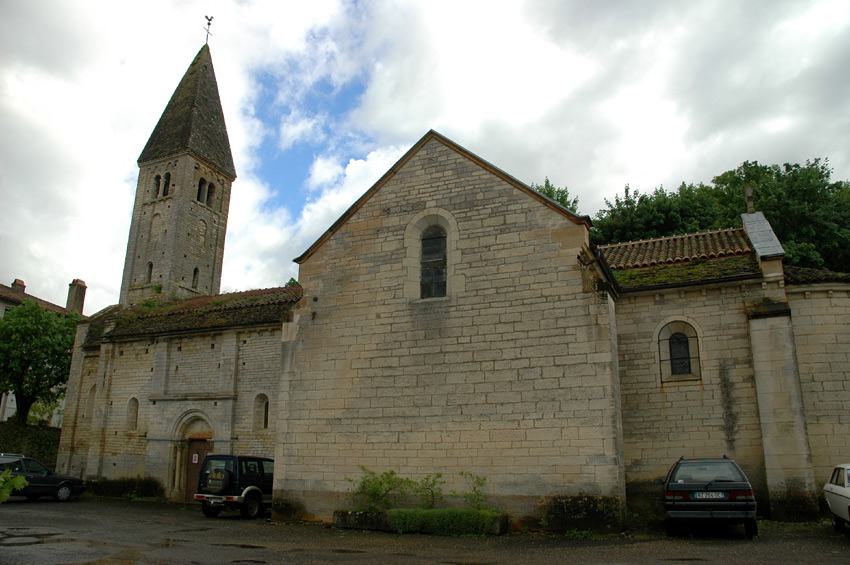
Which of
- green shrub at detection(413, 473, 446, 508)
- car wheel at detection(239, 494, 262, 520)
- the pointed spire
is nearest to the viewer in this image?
green shrub at detection(413, 473, 446, 508)

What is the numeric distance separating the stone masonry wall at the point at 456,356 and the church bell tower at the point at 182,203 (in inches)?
899

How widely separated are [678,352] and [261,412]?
42.6 ft

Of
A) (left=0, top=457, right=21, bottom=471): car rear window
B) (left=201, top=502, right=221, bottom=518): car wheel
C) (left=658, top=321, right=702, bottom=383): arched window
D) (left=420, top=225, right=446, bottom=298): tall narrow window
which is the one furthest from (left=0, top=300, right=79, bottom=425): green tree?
(left=658, top=321, right=702, bottom=383): arched window

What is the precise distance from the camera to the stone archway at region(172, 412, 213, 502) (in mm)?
20594

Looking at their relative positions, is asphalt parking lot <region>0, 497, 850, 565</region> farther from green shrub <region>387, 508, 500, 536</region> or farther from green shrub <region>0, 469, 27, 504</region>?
green shrub <region>0, 469, 27, 504</region>

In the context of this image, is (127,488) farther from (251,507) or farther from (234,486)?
(234,486)

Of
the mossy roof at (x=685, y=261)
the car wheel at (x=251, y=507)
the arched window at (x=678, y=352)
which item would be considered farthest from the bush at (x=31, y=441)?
the arched window at (x=678, y=352)

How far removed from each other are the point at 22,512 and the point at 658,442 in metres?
16.3

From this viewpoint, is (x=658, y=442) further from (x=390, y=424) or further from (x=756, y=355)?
(x=390, y=424)

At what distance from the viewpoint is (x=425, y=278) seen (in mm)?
14500

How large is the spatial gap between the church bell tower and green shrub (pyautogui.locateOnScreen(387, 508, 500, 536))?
2625 cm

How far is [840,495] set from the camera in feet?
34.6

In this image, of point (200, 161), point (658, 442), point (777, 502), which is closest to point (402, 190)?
point (658, 442)

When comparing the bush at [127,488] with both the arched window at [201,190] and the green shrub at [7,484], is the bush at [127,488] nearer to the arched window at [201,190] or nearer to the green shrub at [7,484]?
the green shrub at [7,484]
